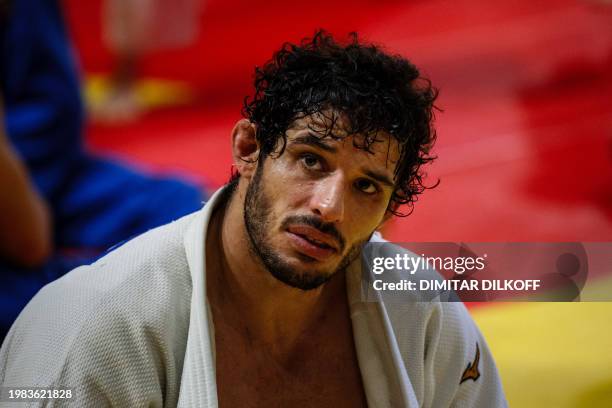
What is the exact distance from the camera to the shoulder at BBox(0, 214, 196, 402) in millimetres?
1742

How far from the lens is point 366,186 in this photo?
192cm

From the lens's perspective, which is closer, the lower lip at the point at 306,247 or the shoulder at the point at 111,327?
the shoulder at the point at 111,327

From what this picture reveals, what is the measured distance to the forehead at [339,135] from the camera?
72.6 inches

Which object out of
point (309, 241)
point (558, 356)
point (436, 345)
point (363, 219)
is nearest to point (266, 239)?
point (309, 241)

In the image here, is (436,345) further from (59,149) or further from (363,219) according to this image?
(59,149)

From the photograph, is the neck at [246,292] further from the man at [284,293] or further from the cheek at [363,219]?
the cheek at [363,219]

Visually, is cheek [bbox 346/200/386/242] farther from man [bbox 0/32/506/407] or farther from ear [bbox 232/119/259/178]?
ear [bbox 232/119/259/178]

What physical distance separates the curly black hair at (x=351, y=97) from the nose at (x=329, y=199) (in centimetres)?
9

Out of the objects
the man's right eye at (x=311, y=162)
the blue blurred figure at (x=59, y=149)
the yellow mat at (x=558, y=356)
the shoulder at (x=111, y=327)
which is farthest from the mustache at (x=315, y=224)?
the blue blurred figure at (x=59, y=149)

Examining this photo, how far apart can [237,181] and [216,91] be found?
359 centimetres

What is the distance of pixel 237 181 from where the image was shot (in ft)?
6.81

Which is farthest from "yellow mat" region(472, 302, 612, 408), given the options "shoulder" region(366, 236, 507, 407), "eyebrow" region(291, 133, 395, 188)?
"eyebrow" region(291, 133, 395, 188)

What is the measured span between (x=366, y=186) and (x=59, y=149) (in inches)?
79.7

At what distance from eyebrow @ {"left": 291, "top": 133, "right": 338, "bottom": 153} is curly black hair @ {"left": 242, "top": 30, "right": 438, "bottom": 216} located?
19mm
